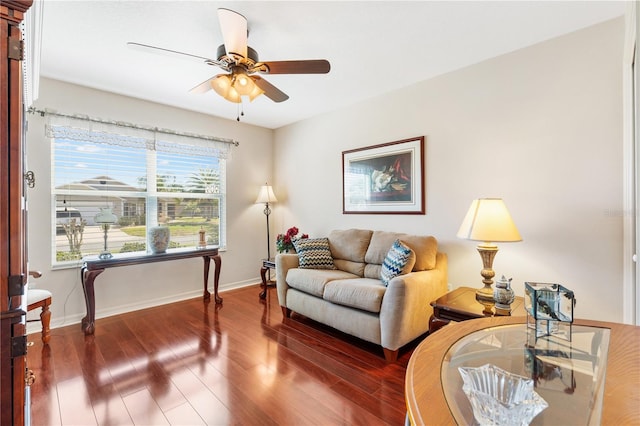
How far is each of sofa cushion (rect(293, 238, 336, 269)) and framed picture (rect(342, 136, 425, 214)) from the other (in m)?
0.66

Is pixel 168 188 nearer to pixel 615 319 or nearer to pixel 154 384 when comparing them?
pixel 154 384

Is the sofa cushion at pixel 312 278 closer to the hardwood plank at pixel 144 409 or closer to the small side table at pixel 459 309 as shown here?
the small side table at pixel 459 309

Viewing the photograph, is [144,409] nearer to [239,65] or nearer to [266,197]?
[239,65]

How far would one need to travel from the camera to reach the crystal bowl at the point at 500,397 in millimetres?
597

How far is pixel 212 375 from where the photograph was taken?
2090 mm

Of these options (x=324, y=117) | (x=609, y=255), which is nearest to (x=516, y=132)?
(x=609, y=255)

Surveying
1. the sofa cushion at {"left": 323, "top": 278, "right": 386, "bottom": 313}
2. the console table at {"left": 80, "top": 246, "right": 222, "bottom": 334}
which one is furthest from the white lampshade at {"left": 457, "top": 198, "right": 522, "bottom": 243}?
the console table at {"left": 80, "top": 246, "right": 222, "bottom": 334}

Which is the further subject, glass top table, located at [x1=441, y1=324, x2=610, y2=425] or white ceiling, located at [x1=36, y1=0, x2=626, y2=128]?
white ceiling, located at [x1=36, y1=0, x2=626, y2=128]

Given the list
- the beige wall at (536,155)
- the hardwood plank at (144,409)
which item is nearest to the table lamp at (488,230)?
the beige wall at (536,155)

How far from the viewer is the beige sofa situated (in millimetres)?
2252

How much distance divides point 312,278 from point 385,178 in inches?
55.9

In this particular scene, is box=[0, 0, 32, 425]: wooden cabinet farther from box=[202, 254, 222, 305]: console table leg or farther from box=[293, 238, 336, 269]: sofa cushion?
box=[202, 254, 222, 305]: console table leg

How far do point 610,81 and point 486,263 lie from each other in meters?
1.53

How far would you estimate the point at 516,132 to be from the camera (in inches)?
95.0
